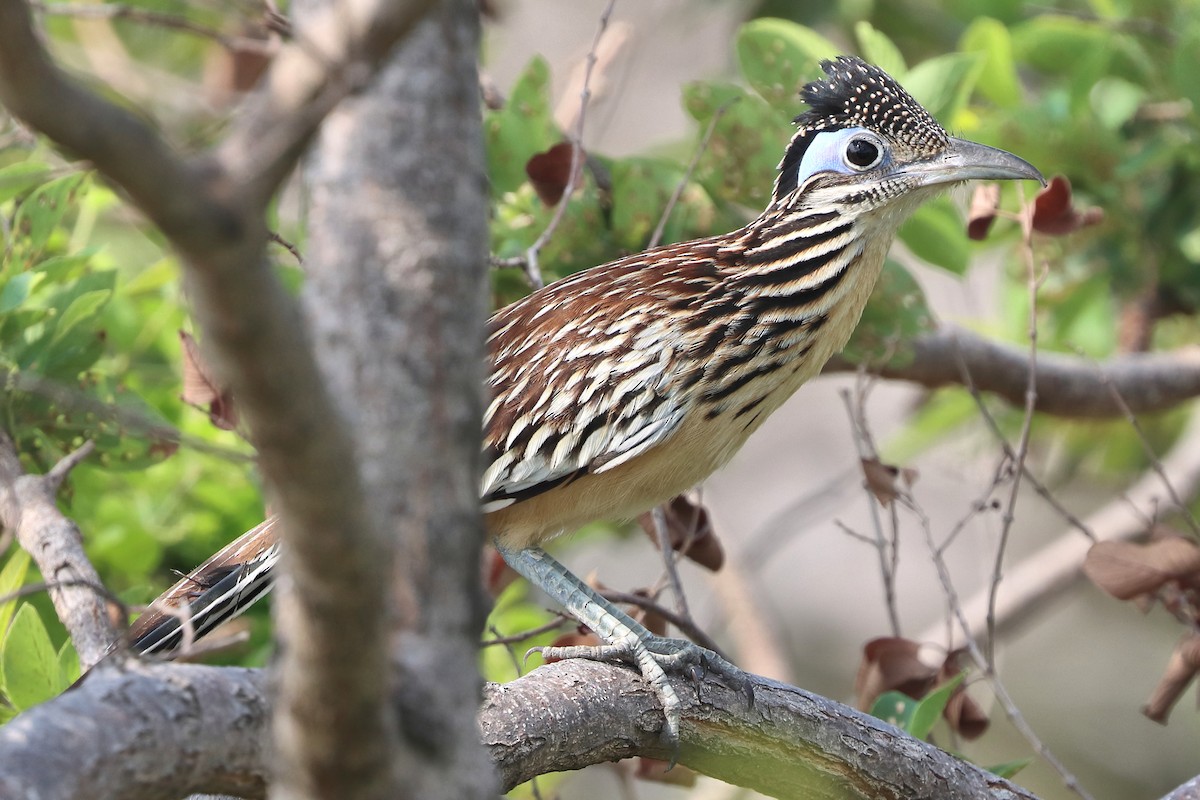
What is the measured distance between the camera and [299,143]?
1080 mm

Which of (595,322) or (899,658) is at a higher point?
(595,322)

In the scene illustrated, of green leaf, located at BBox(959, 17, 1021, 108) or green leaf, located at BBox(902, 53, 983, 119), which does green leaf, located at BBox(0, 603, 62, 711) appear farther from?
green leaf, located at BBox(959, 17, 1021, 108)

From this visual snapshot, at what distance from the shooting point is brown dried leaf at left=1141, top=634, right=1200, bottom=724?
11.2 ft

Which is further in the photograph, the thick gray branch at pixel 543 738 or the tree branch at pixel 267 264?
the thick gray branch at pixel 543 738

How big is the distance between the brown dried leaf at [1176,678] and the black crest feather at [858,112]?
149cm

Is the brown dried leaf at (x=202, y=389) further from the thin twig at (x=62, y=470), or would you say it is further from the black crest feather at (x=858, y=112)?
the black crest feather at (x=858, y=112)

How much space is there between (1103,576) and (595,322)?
148cm

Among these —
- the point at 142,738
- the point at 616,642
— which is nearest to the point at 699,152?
the point at 616,642

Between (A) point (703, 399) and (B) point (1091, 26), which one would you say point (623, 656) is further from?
(B) point (1091, 26)

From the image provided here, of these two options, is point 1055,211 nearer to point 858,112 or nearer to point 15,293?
point 858,112

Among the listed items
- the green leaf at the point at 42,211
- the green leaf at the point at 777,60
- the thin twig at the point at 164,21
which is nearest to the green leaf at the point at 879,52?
the green leaf at the point at 777,60

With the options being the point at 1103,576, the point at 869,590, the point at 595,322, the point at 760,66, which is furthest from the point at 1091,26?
the point at 869,590

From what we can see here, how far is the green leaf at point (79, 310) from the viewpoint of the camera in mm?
3373

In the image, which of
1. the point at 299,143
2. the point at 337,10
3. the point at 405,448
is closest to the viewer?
the point at 299,143
